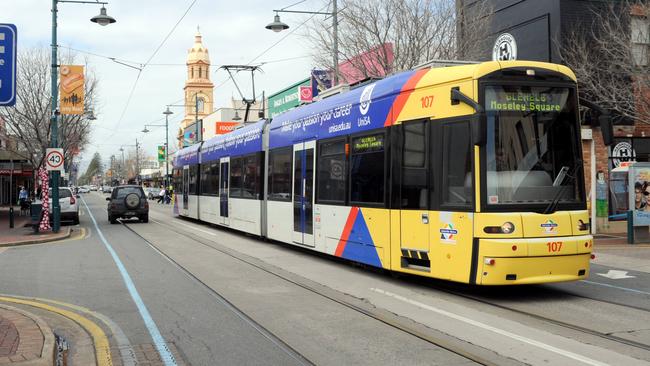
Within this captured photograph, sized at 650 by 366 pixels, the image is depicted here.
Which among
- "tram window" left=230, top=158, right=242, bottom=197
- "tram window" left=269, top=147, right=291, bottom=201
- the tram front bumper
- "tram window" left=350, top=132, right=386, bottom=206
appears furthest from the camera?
"tram window" left=230, top=158, right=242, bottom=197

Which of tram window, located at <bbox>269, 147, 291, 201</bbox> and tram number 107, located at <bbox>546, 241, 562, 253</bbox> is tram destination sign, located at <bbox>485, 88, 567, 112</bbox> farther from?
tram window, located at <bbox>269, 147, 291, 201</bbox>

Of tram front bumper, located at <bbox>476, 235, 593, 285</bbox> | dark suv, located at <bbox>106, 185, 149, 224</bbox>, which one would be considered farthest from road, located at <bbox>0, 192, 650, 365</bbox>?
dark suv, located at <bbox>106, 185, 149, 224</bbox>

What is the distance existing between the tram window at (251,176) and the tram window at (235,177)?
0.50 metres

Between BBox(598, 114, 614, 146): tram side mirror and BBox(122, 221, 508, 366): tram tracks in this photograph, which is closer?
BBox(122, 221, 508, 366): tram tracks

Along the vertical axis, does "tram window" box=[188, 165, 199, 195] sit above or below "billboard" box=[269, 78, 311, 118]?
below

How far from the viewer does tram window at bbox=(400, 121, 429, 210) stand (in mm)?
9078

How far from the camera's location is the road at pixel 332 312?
5957mm

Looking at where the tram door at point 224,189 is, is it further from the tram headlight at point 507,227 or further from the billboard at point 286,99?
the tram headlight at point 507,227

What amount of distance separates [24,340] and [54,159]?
16.4 m

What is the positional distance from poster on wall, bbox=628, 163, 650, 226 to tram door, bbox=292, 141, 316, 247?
912 cm

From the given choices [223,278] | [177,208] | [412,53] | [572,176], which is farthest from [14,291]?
[177,208]

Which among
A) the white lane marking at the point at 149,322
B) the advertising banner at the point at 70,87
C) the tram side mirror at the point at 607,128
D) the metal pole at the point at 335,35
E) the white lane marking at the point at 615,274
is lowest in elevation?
the white lane marking at the point at 149,322

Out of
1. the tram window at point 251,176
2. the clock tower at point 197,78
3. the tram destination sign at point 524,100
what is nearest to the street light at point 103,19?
the tram window at point 251,176

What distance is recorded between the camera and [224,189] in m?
20.6
